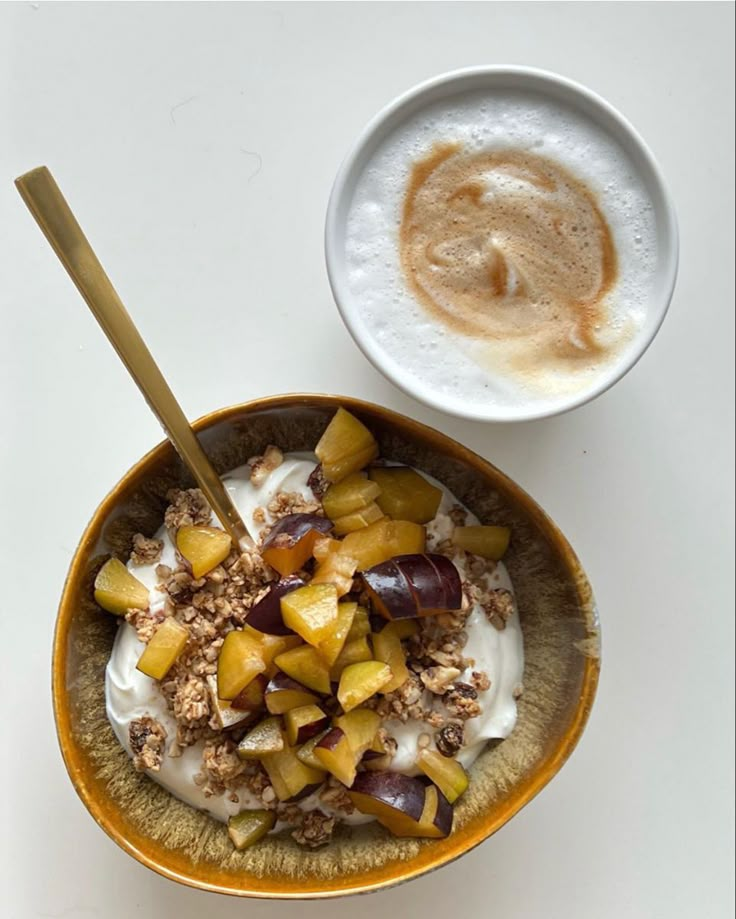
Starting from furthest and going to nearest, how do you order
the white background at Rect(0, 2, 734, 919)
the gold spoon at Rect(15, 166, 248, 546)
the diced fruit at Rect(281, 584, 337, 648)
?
the white background at Rect(0, 2, 734, 919)
the diced fruit at Rect(281, 584, 337, 648)
the gold spoon at Rect(15, 166, 248, 546)

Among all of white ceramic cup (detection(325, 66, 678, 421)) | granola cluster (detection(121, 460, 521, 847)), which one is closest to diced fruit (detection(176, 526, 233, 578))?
granola cluster (detection(121, 460, 521, 847))

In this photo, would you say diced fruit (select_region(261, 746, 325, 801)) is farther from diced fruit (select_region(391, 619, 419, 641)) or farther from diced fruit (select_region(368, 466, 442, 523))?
diced fruit (select_region(368, 466, 442, 523))

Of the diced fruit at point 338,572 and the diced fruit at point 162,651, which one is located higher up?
the diced fruit at point 338,572

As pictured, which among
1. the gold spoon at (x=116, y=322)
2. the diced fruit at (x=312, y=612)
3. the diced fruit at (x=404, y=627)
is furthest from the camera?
the diced fruit at (x=404, y=627)

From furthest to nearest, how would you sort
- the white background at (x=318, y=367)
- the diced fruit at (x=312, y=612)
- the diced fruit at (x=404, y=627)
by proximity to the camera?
the white background at (x=318, y=367) → the diced fruit at (x=404, y=627) → the diced fruit at (x=312, y=612)

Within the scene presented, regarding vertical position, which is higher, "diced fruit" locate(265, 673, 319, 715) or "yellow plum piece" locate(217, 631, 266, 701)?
"yellow plum piece" locate(217, 631, 266, 701)

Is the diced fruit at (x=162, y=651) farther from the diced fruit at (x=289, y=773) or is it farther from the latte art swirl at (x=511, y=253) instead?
the latte art swirl at (x=511, y=253)

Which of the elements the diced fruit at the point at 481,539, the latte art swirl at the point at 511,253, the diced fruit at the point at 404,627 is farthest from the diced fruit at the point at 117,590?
the latte art swirl at the point at 511,253

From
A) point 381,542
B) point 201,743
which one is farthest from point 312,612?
point 201,743
